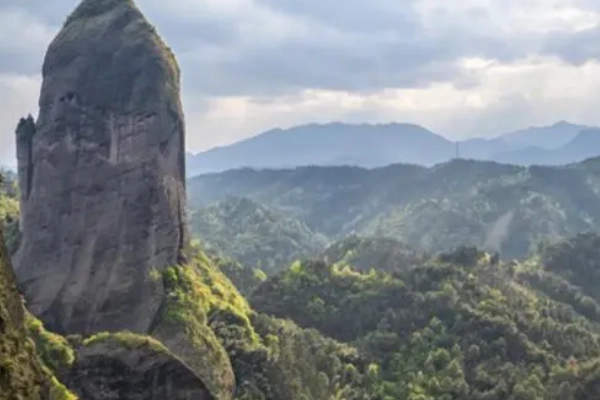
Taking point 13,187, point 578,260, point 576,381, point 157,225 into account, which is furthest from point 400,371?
point 578,260

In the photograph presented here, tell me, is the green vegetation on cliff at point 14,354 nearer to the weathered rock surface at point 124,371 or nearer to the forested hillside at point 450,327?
the weathered rock surface at point 124,371

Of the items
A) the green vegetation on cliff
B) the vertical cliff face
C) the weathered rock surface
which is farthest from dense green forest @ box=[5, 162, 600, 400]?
the green vegetation on cliff

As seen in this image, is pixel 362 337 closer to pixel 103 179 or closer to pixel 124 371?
pixel 103 179

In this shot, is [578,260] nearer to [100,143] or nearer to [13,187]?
[13,187]

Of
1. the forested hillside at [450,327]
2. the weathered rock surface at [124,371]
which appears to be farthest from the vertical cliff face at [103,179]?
the forested hillside at [450,327]

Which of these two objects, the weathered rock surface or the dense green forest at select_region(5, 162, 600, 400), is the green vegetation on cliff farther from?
the weathered rock surface

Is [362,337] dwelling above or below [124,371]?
below

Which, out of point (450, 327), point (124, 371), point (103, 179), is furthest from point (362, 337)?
point (124, 371)

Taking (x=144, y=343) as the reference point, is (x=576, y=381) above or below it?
below
